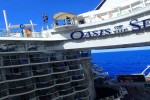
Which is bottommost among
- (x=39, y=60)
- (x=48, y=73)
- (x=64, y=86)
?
(x=64, y=86)

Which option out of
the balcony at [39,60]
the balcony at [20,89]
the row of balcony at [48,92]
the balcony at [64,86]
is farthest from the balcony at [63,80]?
the balcony at [20,89]

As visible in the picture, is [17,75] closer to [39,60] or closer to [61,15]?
[39,60]

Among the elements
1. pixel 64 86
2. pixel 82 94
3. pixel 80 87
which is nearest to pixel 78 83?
pixel 80 87

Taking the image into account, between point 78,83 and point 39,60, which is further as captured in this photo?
point 78,83

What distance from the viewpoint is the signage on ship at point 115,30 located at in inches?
1580

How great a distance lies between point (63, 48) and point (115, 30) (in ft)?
44.8

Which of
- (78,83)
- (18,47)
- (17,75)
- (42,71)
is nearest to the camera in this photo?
(17,75)

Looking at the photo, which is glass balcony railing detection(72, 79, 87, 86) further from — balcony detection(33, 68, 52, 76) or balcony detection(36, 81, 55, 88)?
balcony detection(33, 68, 52, 76)

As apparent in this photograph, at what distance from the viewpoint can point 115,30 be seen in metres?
44.2

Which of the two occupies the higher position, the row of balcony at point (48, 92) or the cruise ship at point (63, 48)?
the cruise ship at point (63, 48)

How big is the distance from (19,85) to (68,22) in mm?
16231

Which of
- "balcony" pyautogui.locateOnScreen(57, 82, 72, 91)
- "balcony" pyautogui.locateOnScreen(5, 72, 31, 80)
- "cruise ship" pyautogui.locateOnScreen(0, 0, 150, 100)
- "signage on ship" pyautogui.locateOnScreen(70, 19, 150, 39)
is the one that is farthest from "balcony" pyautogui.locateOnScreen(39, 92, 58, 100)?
"signage on ship" pyautogui.locateOnScreen(70, 19, 150, 39)

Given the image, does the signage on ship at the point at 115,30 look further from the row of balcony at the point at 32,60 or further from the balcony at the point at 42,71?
the balcony at the point at 42,71

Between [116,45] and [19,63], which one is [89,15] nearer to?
[116,45]
